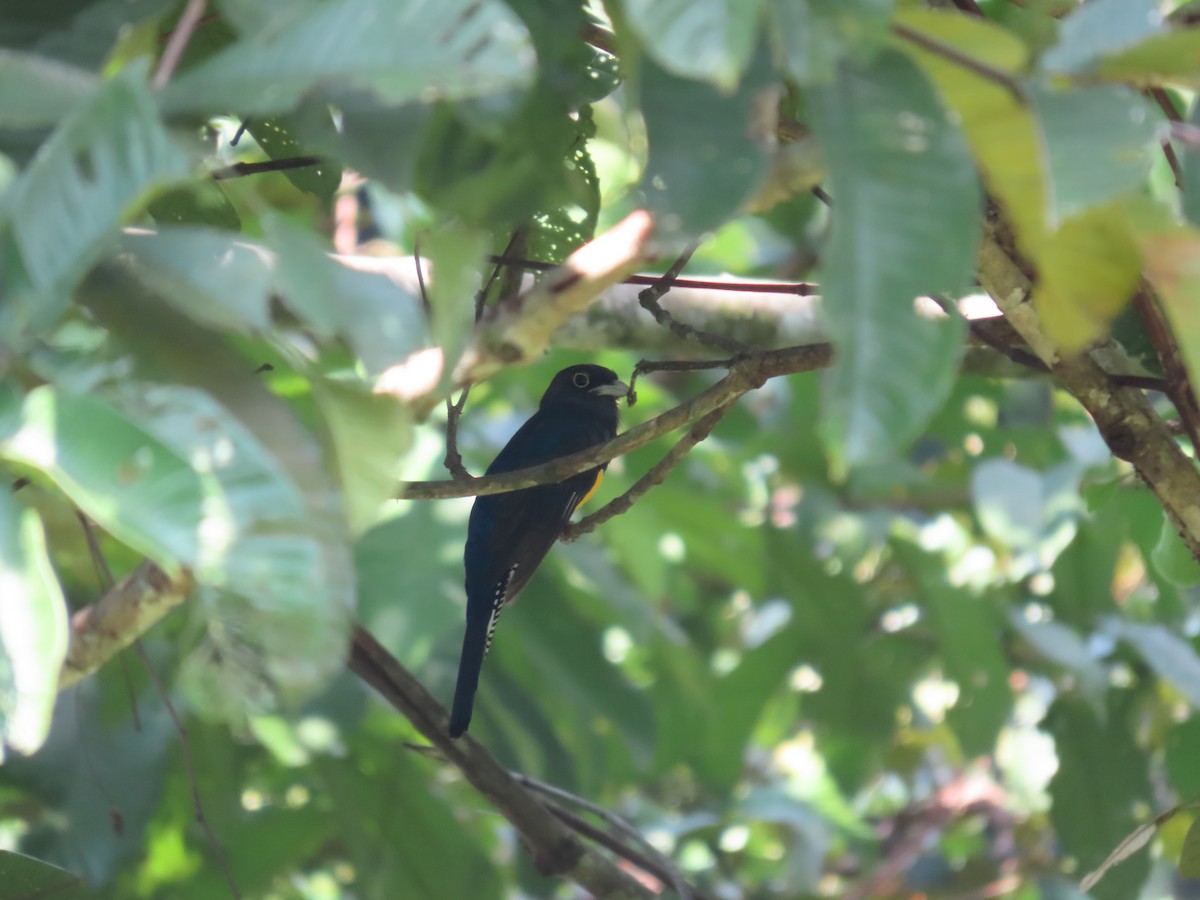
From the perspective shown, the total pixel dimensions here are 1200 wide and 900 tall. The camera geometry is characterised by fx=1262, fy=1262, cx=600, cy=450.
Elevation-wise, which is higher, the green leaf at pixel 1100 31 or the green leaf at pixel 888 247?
the green leaf at pixel 1100 31

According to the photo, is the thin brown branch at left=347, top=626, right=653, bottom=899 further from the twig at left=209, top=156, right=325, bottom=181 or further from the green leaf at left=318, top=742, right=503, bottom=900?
the twig at left=209, top=156, right=325, bottom=181

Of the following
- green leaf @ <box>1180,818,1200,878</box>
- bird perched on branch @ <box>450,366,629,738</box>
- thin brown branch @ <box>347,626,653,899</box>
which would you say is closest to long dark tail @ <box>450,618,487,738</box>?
bird perched on branch @ <box>450,366,629,738</box>

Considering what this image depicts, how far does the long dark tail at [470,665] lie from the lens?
3308 millimetres

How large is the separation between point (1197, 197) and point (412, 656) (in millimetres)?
2473

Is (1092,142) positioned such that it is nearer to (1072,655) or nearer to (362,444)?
(362,444)

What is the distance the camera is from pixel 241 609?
987 mm

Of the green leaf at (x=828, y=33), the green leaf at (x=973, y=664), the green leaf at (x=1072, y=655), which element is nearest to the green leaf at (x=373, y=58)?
the green leaf at (x=828, y=33)

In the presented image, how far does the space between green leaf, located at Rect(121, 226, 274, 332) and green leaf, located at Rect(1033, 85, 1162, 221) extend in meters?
0.62

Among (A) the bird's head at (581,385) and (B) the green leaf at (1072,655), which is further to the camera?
(A) the bird's head at (581,385)

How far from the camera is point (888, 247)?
935 millimetres

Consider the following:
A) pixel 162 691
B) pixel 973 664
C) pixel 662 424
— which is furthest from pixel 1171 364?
pixel 973 664

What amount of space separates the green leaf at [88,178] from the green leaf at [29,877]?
1270 millimetres

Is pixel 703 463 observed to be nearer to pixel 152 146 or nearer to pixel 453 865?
pixel 453 865

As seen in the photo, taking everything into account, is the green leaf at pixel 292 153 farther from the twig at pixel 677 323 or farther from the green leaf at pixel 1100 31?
the green leaf at pixel 1100 31
